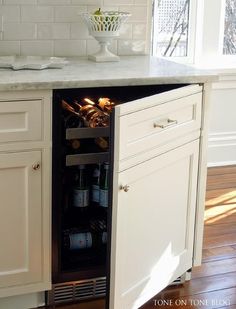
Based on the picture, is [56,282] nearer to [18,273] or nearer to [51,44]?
[18,273]

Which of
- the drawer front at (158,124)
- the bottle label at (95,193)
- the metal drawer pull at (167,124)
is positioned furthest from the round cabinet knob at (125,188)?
the bottle label at (95,193)

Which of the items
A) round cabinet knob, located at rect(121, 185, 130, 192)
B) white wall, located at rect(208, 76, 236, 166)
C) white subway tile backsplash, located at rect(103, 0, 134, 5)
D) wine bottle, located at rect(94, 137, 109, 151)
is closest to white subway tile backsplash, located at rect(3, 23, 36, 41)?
white subway tile backsplash, located at rect(103, 0, 134, 5)

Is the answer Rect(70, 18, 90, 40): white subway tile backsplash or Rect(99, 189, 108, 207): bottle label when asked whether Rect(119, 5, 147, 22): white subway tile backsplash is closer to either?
Rect(70, 18, 90, 40): white subway tile backsplash

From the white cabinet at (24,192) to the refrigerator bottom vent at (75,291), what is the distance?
0.34 ft

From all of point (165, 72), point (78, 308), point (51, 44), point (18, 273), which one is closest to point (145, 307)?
point (78, 308)

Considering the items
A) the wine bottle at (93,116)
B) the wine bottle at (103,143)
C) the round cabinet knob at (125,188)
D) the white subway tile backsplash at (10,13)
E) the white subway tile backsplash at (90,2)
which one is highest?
the white subway tile backsplash at (90,2)

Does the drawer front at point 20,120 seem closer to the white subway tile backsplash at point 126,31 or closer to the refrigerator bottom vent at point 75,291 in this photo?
the refrigerator bottom vent at point 75,291

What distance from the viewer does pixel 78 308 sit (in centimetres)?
244

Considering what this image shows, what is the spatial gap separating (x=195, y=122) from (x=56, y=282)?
0.87 m

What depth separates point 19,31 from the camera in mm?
2781

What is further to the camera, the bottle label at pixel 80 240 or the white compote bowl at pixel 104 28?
the white compote bowl at pixel 104 28

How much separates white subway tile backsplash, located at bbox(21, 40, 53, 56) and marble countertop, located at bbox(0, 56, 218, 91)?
7.8 inches

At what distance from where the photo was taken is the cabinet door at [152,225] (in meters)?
2.03

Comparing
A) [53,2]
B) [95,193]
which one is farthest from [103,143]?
[53,2]
